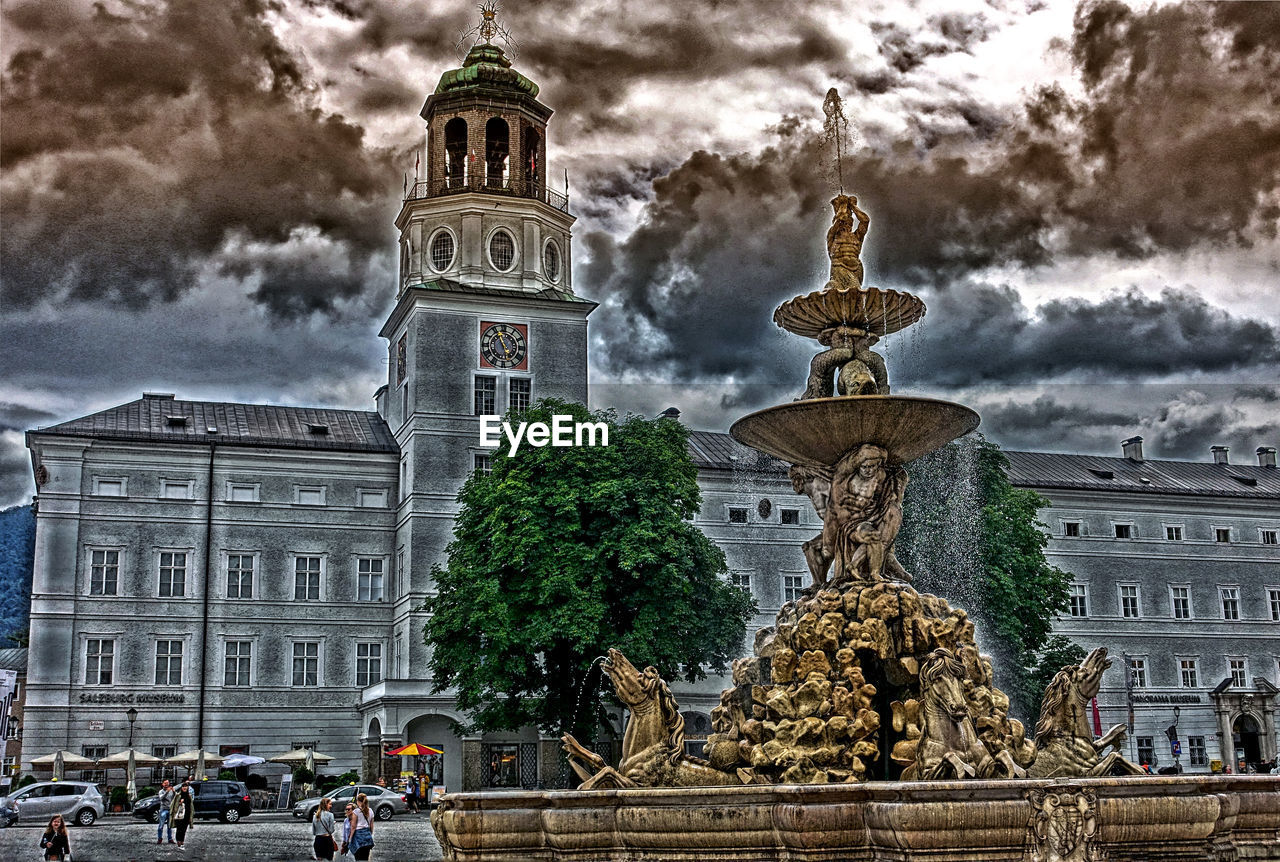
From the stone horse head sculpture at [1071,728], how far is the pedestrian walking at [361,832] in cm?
1014

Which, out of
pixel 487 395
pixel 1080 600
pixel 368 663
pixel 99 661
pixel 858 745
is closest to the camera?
pixel 858 745

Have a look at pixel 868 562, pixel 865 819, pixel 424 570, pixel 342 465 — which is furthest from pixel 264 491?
pixel 865 819

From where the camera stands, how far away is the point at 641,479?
3809 cm

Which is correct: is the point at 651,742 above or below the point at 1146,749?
above

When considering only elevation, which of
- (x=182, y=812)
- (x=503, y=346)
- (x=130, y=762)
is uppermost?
(x=503, y=346)

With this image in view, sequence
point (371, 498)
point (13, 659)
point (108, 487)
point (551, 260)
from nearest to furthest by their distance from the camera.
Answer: point (108, 487) < point (371, 498) < point (551, 260) < point (13, 659)

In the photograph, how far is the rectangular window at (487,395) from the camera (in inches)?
2014

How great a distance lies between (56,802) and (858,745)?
92.9ft

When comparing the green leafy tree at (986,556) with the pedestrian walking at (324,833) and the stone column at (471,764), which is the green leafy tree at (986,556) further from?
the pedestrian walking at (324,833)

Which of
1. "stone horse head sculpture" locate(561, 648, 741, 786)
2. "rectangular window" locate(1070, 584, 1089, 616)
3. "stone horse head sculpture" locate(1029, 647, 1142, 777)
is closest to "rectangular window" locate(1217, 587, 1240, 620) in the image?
"rectangular window" locate(1070, 584, 1089, 616)

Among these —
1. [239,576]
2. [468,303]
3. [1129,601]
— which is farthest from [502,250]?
[1129,601]

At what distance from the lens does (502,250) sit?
2103 inches

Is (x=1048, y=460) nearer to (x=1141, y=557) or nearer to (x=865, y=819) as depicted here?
(x=1141, y=557)

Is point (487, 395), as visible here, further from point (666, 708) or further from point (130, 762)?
point (666, 708)
